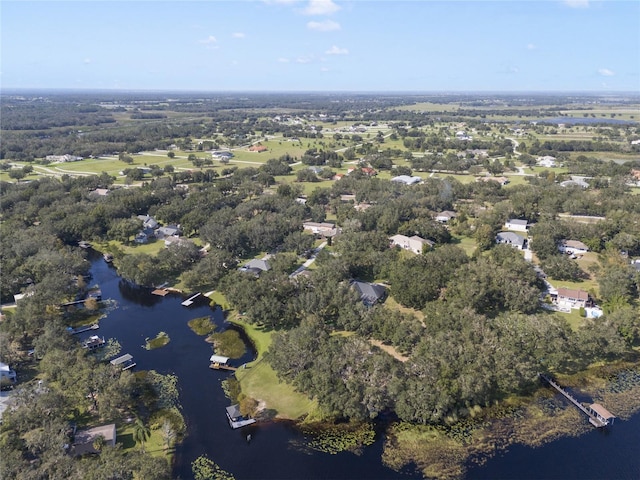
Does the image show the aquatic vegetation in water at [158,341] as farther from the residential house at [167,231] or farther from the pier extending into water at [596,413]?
the pier extending into water at [596,413]

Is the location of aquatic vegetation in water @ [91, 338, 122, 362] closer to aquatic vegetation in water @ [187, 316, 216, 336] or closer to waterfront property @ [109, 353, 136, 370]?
waterfront property @ [109, 353, 136, 370]

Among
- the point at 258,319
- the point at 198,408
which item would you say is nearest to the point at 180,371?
the point at 198,408

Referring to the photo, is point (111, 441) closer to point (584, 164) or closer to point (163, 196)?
point (163, 196)

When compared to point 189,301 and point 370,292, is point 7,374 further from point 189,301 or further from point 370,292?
point 370,292

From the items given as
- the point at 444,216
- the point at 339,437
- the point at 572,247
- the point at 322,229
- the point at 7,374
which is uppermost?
the point at 444,216

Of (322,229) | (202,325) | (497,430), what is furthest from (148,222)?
(497,430)

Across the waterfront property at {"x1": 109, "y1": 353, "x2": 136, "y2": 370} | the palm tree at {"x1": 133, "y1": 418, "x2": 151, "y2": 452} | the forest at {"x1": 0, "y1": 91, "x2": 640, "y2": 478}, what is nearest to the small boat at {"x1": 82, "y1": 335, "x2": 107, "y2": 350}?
the forest at {"x1": 0, "y1": 91, "x2": 640, "y2": 478}
